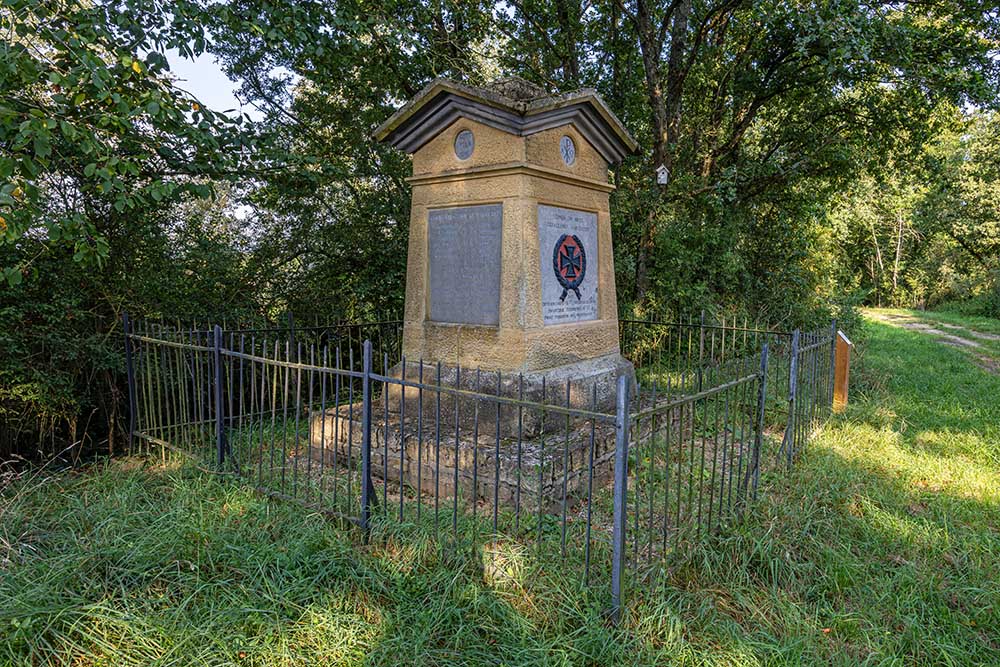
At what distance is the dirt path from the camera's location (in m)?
10.6

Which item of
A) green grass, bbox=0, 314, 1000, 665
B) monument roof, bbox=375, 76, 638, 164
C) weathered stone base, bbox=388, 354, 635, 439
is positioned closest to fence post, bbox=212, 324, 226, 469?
green grass, bbox=0, 314, 1000, 665

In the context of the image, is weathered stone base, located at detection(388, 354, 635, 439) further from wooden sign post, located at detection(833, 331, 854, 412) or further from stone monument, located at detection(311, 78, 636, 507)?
wooden sign post, located at detection(833, 331, 854, 412)

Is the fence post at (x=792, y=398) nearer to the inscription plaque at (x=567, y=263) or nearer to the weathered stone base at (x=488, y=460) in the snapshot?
the weathered stone base at (x=488, y=460)

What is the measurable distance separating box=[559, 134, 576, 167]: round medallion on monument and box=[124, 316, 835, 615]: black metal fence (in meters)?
1.81

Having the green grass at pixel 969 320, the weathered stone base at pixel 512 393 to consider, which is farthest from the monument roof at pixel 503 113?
the green grass at pixel 969 320

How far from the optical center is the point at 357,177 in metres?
7.73

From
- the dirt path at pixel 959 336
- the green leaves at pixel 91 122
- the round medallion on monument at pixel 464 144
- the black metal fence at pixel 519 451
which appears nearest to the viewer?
the black metal fence at pixel 519 451

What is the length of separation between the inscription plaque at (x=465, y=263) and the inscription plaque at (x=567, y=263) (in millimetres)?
382

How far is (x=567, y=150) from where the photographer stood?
4.88 metres

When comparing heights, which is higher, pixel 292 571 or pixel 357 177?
pixel 357 177

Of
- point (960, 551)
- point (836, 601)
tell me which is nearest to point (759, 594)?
point (836, 601)

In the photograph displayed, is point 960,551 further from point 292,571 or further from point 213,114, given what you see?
point 213,114

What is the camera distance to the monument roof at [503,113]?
437cm

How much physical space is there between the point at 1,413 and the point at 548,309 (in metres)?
A: 4.70
